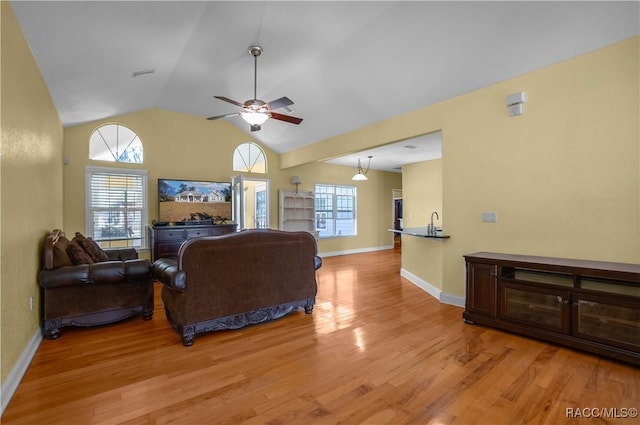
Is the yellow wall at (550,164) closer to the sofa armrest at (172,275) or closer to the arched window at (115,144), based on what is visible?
the sofa armrest at (172,275)

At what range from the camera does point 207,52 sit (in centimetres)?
384

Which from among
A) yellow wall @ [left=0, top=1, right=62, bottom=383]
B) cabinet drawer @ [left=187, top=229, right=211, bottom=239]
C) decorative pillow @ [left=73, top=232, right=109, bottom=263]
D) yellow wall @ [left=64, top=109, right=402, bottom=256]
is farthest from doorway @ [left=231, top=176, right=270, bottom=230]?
yellow wall @ [left=0, top=1, right=62, bottom=383]

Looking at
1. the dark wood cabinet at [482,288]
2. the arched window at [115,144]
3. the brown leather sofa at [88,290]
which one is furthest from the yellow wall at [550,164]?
the arched window at [115,144]

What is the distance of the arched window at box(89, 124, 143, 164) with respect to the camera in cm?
548

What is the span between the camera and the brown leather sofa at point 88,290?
290 cm

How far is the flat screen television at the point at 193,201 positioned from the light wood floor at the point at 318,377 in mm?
3104

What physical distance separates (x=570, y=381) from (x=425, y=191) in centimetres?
547

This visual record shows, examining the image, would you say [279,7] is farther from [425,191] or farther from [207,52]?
[425,191]

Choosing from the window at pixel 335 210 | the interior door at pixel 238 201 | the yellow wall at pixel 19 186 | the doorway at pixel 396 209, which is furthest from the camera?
the doorway at pixel 396 209

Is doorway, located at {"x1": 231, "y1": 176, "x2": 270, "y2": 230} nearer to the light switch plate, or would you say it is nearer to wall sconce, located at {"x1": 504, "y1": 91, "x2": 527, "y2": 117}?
the light switch plate

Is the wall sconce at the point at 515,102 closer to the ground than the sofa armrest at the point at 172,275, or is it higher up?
higher up

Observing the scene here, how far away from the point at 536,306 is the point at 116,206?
6.54 meters

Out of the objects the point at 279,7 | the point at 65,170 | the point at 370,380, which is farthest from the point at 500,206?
the point at 65,170

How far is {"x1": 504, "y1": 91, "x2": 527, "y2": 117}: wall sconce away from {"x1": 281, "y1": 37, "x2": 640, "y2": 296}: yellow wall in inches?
2.3
